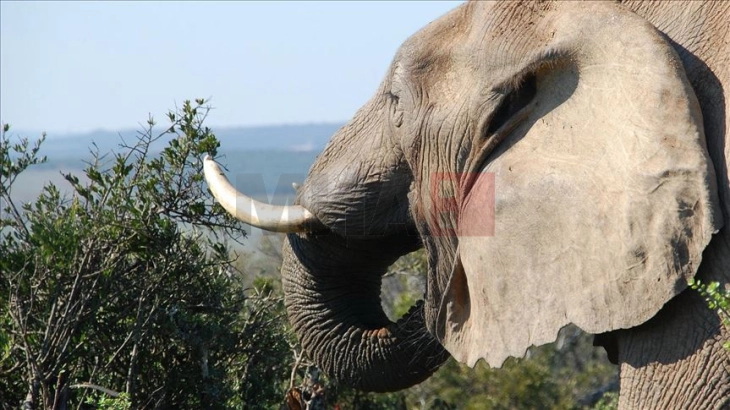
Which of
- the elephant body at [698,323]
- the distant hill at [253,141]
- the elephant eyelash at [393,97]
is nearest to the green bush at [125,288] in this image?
the distant hill at [253,141]

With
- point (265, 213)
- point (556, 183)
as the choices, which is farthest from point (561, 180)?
point (265, 213)

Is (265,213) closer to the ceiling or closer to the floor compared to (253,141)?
closer to the ceiling

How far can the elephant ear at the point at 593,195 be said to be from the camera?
11.1ft

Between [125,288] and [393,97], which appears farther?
[125,288]

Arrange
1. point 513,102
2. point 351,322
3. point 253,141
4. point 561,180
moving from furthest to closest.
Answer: point 253,141, point 351,322, point 513,102, point 561,180

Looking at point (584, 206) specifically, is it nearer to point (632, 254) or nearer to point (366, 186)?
point (632, 254)

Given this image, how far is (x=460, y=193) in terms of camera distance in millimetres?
4059

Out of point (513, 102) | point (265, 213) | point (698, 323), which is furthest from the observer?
point (265, 213)

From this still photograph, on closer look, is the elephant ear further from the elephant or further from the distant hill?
the distant hill

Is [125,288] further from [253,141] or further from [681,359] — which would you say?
[253,141]

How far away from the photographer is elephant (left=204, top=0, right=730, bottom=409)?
340 centimetres

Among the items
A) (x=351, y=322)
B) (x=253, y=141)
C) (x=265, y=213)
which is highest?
(x=265, y=213)

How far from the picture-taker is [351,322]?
4.75 meters

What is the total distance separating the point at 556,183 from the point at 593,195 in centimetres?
13
